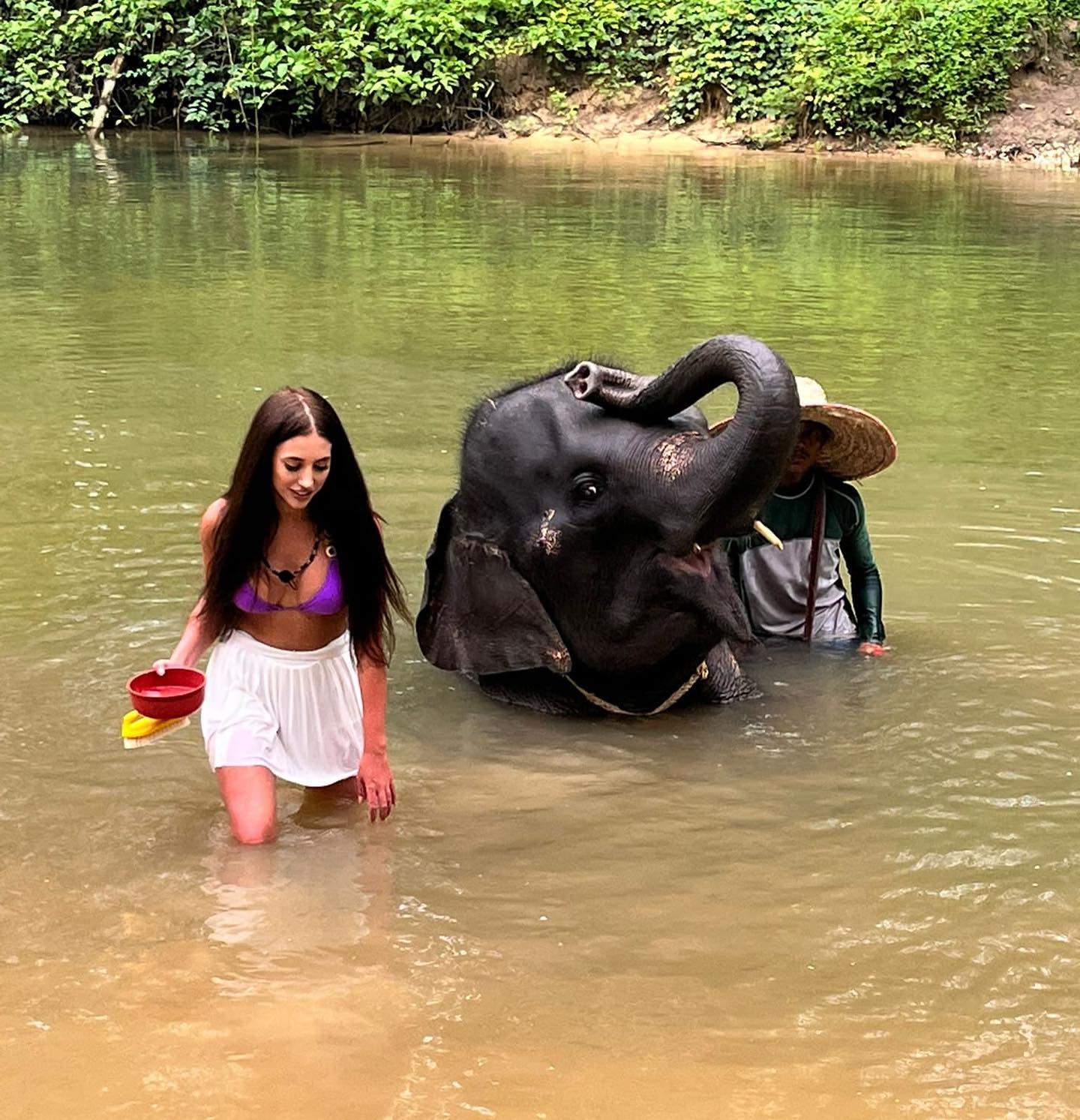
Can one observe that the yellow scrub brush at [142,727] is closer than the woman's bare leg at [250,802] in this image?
Yes

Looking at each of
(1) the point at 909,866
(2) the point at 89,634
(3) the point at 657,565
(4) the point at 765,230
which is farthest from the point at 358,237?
(1) the point at 909,866

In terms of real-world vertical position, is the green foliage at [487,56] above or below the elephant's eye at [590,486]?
above

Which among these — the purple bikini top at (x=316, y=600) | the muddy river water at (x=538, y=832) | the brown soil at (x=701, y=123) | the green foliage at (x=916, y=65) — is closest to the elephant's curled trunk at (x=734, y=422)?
the muddy river water at (x=538, y=832)

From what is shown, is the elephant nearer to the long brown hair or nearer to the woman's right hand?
the long brown hair

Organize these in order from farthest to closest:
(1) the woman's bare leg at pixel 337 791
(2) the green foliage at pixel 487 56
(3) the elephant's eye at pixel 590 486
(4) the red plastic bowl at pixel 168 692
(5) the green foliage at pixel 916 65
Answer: (2) the green foliage at pixel 487 56
(5) the green foliage at pixel 916 65
(3) the elephant's eye at pixel 590 486
(1) the woman's bare leg at pixel 337 791
(4) the red plastic bowl at pixel 168 692

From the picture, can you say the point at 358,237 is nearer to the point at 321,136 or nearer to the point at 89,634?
the point at 89,634

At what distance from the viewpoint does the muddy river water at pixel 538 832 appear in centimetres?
316

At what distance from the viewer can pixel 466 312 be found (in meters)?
11.2

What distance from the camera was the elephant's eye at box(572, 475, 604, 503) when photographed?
4.81 metres

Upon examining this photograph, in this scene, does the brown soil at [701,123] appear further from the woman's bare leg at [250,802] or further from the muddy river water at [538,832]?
the woman's bare leg at [250,802]

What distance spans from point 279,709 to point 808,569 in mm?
2030

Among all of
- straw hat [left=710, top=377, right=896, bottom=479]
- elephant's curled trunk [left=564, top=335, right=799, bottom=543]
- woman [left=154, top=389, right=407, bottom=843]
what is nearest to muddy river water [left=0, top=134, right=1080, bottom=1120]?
woman [left=154, top=389, right=407, bottom=843]

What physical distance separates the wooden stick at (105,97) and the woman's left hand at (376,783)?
2241 cm

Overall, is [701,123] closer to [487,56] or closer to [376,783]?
[487,56]
